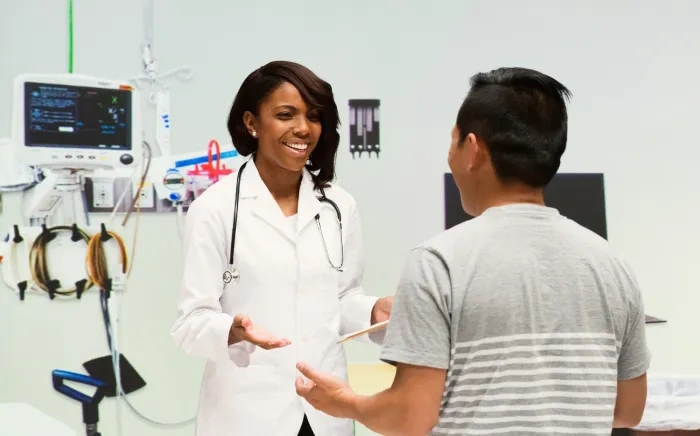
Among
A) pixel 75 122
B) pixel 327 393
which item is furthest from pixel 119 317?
pixel 327 393

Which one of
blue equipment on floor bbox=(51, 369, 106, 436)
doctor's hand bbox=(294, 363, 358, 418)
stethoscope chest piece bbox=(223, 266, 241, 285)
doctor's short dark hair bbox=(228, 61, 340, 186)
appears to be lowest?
blue equipment on floor bbox=(51, 369, 106, 436)

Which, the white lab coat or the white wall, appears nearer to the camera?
the white lab coat

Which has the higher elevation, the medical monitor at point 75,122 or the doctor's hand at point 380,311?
the medical monitor at point 75,122

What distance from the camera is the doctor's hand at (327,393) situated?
1.01 meters

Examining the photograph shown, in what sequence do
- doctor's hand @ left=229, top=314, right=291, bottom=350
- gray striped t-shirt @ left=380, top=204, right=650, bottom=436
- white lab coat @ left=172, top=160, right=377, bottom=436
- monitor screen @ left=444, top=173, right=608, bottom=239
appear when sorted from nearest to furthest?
gray striped t-shirt @ left=380, top=204, right=650, bottom=436, doctor's hand @ left=229, top=314, right=291, bottom=350, white lab coat @ left=172, top=160, right=377, bottom=436, monitor screen @ left=444, top=173, right=608, bottom=239

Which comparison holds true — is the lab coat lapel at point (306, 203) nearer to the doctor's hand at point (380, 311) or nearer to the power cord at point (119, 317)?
the doctor's hand at point (380, 311)

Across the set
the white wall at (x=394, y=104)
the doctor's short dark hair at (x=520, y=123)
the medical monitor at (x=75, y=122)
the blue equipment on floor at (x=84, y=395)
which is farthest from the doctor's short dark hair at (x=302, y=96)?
the blue equipment on floor at (x=84, y=395)

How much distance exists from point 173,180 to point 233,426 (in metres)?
1.33

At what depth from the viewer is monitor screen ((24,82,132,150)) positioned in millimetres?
2316

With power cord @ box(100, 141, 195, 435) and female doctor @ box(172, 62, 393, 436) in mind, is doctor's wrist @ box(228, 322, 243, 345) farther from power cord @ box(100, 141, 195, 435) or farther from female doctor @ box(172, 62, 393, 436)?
power cord @ box(100, 141, 195, 435)

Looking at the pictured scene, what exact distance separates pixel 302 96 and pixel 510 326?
776 mm

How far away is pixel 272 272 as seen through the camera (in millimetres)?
1332

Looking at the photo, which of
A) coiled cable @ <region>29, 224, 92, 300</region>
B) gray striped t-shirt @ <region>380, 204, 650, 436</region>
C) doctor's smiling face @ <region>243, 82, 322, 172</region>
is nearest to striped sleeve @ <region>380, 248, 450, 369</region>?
gray striped t-shirt @ <region>380, 204, 650, 436</region>

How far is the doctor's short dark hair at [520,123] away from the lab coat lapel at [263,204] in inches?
21.9
